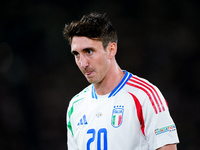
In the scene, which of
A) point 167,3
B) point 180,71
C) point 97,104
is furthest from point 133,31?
point 97,104

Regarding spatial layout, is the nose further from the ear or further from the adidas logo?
the adidas logo

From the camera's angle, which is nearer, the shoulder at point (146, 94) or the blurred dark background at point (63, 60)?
the shoulder at point (146, 94)

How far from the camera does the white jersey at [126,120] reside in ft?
5.58

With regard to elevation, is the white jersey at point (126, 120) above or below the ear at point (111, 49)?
below

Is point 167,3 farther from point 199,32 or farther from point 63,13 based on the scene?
point 63,13

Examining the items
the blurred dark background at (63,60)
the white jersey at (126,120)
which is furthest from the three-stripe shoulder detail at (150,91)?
the blurred dark background at (63,60)

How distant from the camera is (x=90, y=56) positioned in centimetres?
184

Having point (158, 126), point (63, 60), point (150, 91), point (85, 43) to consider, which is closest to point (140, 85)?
point (150, 91)

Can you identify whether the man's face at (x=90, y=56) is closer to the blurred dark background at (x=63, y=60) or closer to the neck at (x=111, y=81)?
the neck at (x=111, y=81)

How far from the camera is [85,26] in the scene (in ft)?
6.13

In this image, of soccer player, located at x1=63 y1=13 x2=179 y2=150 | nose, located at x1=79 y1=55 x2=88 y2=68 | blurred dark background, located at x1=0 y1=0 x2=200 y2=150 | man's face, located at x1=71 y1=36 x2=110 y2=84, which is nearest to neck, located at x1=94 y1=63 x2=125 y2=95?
soccer player, located at x1=63 y1=13 x2=179 y2=150

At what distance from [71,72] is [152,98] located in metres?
3.49

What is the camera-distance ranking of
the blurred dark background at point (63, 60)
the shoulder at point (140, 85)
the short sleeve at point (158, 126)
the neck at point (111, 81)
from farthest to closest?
the blurred dark background at point (63, 60) < the neck at point (111, 81) < the shoulder at point (140, 85) < the short sleeve at point (158, 126)

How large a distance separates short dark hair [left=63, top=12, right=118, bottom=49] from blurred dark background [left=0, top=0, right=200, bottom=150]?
3.09 m
